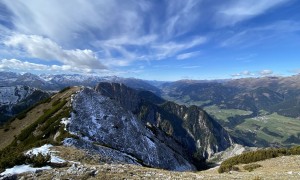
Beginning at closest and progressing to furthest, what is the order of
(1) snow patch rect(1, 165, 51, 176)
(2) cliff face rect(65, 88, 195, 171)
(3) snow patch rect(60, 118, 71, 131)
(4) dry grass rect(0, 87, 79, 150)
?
(1) snow patch rect(1, 165, 51, 176) → (3) snow patch rect(60, 118, 71, 131) → (2) cliff face rect(65, 88, 195, 171) → (4) dry grass rect(0, 87, 79, 150)

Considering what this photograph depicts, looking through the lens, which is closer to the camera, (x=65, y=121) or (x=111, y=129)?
(x=65, y=121)

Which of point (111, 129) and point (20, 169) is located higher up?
point (20, 169)

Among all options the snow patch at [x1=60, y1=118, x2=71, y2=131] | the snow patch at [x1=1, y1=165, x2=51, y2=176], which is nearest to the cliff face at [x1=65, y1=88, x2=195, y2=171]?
the snow patch at [x1=60, y1=118, x2=71, y2=131]

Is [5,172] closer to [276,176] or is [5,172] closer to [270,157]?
[276,176]

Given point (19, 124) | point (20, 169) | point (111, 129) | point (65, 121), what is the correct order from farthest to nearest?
point (19, 124)
point (111, 129)
point (65, 121)
point (20, 169)

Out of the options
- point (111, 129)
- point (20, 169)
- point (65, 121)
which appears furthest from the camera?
point (111, 129)

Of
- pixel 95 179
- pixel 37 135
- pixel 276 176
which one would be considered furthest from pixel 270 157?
pixel 37 135

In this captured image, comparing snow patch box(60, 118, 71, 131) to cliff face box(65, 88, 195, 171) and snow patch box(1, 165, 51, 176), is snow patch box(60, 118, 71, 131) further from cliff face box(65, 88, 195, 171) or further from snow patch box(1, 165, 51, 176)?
snow patch box(1, 165, 51, 176)

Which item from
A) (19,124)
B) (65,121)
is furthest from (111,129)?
(19,124)

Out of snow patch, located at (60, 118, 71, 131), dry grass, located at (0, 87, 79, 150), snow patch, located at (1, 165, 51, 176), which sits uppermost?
snow patch, located at (1, 165, 51, 176)

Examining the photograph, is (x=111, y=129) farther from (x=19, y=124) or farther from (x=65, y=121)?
(x=19, y=124)

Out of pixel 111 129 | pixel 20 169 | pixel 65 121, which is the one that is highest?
pixel 20 169

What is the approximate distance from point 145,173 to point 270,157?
22404 mm

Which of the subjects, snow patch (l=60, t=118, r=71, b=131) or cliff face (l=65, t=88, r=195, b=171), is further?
cliff face (l=65, t=88, r=195, b=171)
